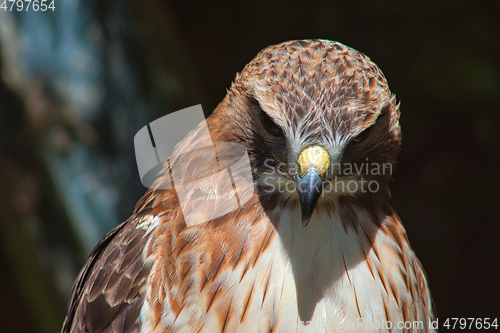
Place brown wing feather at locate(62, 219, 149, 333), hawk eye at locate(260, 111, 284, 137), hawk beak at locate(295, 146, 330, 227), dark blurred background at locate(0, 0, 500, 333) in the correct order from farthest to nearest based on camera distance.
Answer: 1. dark blurred background at locate(0, 0, 500, 333)
2. brown wing feather at locate(62, 219, 149, 333)
3. hawk eye at locate(260, 111, 284, 137)
4. hawk beak at locate(295, 146, 330, 227)

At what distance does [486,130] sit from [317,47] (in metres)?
2.12

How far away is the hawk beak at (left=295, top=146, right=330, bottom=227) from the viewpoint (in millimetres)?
1105

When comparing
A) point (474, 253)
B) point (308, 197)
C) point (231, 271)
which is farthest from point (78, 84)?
point (474, 253)

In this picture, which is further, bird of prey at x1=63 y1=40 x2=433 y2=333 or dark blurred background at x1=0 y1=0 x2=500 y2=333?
dark blurred background at x1=0 y1=0 x2=500 y2=333

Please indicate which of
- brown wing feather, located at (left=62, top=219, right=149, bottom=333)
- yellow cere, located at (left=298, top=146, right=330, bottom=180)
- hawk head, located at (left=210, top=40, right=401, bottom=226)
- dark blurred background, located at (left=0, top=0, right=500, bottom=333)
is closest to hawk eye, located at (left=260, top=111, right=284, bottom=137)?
hawk head, located at (left=210, top=40, right=401, bottom=226)

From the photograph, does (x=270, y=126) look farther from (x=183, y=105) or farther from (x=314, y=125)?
(x=183, y=105)

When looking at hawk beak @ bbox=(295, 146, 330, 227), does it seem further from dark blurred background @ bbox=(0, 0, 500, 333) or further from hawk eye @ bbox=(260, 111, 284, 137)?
dark blurred background @ bbox=(0, 0, 500, 333)

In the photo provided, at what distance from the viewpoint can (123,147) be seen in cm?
286

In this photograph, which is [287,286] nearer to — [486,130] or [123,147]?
[123,147]

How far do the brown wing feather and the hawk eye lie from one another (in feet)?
2.12

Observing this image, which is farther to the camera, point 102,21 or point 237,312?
point 102,21

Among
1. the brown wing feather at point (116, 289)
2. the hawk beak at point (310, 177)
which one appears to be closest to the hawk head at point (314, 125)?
the hawk beak at point (310, 177)

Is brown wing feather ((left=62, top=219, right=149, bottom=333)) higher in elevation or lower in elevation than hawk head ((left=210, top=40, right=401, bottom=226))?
lower

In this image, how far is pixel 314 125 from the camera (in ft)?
3.77
